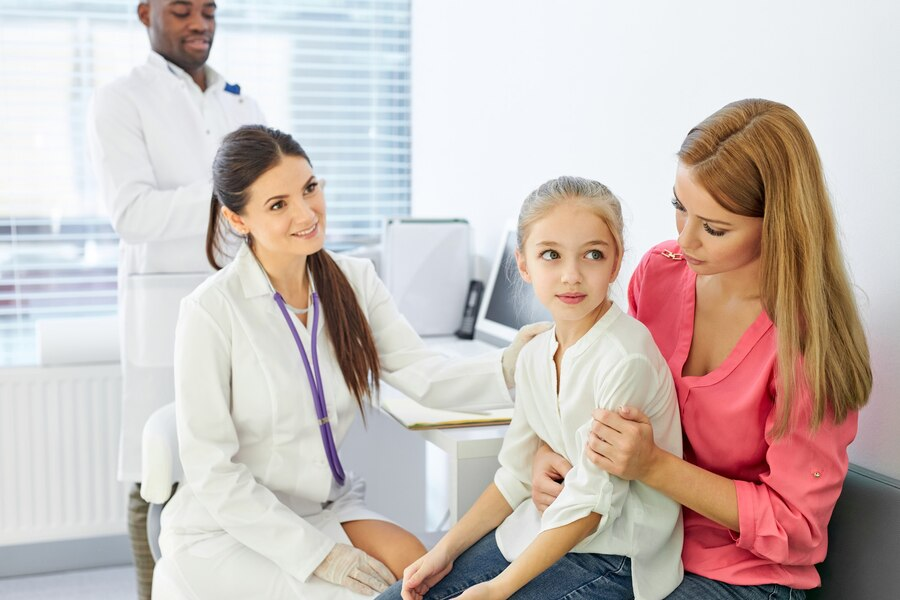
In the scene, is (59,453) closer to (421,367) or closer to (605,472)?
(421,367)

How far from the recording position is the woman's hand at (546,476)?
1.39 metres

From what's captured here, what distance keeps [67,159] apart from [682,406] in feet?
8.31

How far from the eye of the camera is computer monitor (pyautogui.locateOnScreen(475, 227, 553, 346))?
2.42m

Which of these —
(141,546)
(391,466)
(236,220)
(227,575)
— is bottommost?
(141,546)

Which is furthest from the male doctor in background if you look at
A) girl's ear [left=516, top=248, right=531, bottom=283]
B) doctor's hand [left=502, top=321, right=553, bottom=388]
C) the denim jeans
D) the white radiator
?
the denim jeans

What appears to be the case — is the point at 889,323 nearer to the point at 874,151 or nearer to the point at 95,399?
the point at 874,151

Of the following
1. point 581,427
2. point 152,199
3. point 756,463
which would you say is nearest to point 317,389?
point 581,427

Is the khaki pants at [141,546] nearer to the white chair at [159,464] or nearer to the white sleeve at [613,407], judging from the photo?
the white chair at [159,464]

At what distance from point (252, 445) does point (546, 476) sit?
0.57 metres

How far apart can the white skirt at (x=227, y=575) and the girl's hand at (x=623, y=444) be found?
0.53 meters

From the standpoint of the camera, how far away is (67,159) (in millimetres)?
3219

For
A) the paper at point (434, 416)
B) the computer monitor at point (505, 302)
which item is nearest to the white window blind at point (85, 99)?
the computer monitor at point (505, 302)

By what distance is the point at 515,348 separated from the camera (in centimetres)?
176

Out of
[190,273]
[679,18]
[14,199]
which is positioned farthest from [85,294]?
[679,18]
